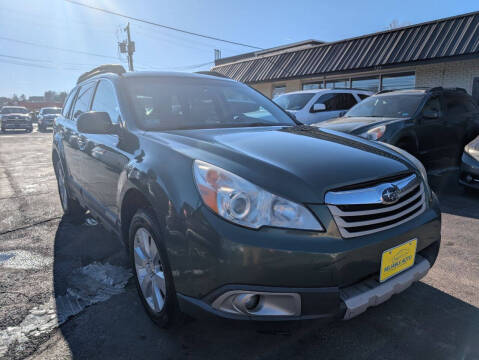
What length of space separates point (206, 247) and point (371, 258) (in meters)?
0.83

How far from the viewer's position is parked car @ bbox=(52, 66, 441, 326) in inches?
64.3

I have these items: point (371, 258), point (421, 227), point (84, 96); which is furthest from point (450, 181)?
point (84, 96)

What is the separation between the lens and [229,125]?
2855 mm

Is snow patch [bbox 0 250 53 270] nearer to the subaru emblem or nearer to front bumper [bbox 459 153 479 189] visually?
the subaru emblem

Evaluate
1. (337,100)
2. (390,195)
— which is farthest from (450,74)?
(390,195)

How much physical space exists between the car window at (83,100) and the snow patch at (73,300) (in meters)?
1.77

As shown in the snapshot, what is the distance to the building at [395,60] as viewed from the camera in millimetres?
9859

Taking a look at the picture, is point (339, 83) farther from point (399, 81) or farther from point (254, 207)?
point (254, 207)

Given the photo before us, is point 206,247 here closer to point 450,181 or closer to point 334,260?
point 334,260

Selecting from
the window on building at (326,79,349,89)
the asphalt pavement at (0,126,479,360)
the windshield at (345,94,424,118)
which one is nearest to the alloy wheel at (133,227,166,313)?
the asphalt pavement at (0,126,479,360)

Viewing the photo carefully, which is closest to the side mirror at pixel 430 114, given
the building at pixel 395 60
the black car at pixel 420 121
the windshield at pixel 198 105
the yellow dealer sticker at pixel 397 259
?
the black car at pixel 420 121

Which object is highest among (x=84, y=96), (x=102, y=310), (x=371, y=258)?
(x=84, y=96)

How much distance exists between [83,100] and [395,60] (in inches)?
393

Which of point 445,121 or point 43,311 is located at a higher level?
point 445,121
